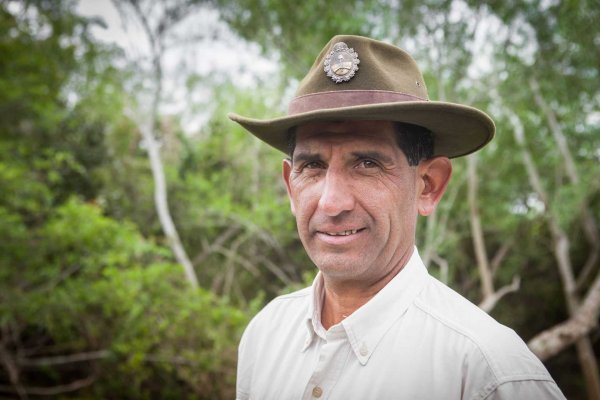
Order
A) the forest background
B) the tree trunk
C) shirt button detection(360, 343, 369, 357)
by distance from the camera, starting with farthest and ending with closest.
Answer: the tree trunk
the forest background
shirt button detection(360, 343, 369, 357)

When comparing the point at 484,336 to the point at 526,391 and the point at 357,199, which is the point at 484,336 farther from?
the point at 357,199

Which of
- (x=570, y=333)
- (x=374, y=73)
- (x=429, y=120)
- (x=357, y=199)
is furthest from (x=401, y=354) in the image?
(x=570, y=333)

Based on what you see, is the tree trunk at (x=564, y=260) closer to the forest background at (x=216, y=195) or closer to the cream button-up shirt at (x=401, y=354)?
the forest background at (x=216, y=195)

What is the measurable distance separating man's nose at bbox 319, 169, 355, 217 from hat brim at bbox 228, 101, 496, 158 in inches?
7.5

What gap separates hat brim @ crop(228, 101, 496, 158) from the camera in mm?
1365

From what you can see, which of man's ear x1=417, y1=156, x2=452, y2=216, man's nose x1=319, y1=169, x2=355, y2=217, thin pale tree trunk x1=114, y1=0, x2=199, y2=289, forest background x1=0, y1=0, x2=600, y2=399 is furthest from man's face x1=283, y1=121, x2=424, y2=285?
thin pale tree trunk x1=114, y1=0, x2=199, y2=289

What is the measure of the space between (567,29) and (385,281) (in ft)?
21.4

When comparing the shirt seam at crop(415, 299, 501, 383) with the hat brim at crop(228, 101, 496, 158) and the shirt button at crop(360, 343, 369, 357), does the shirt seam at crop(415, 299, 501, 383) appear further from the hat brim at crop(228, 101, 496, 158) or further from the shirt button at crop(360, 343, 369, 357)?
the hat brim at crop(228, 101, 496, 158)

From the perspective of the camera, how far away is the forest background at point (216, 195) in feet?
23.0

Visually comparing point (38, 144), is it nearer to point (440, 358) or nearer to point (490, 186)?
point (490, 186)

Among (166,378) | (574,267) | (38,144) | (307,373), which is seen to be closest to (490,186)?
(574,267)

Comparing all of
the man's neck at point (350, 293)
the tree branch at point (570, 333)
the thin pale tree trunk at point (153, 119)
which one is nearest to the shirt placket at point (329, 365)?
the man's neck at point (350, 293)

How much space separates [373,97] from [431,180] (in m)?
0.41

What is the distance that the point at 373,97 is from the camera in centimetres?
145
